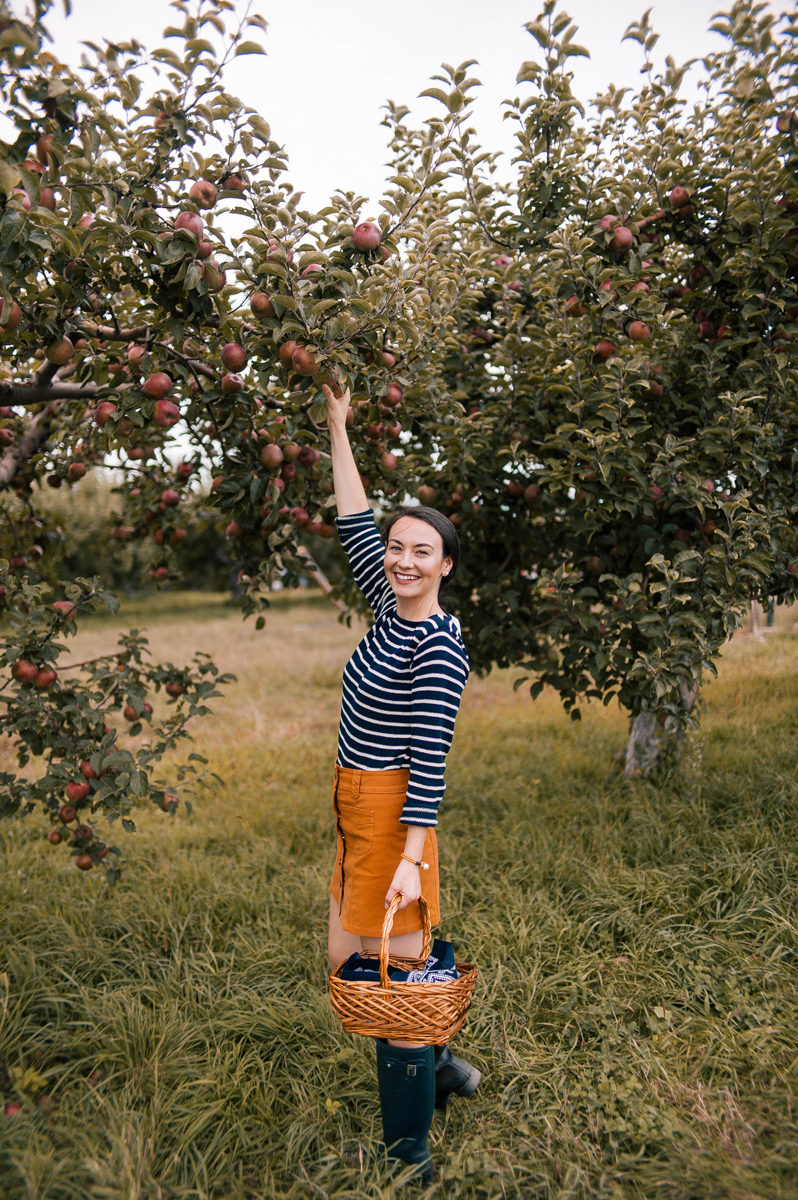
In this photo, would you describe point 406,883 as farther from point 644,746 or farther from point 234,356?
point 644,746

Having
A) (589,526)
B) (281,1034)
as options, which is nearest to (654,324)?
(589,526)

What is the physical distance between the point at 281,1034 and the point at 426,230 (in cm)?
271

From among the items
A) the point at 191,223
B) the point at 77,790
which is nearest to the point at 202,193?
the point at 191,223

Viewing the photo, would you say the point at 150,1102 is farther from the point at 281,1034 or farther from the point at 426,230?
the point at 426,230

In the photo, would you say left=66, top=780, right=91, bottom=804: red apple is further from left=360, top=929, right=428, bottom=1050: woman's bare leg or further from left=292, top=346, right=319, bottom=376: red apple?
left=292, top=346, right=319, bottom=376: red apple

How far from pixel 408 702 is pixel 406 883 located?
43 cm

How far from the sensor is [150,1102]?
216 cm

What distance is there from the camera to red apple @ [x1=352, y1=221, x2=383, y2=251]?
1.98 metres

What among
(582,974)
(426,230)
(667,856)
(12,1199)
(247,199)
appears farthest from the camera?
(667,856)

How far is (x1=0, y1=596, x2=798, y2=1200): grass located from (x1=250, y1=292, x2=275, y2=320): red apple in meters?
2.21

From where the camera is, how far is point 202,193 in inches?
79.4

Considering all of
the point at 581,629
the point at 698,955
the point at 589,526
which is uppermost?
the point at 589,526

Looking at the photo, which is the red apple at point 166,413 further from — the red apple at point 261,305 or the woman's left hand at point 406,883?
the woman's left hand at point 406,883

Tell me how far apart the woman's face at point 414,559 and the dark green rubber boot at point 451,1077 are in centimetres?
135
